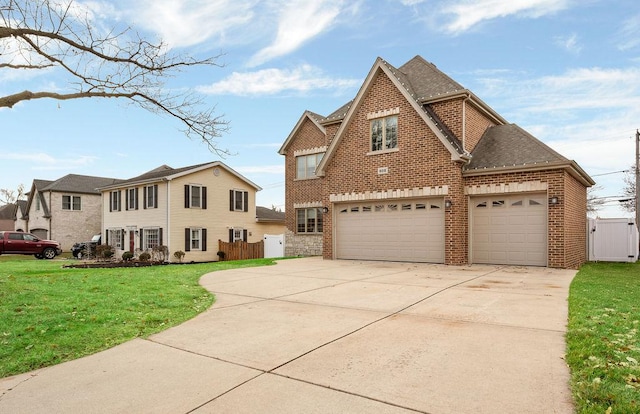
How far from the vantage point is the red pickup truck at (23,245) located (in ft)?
92.9

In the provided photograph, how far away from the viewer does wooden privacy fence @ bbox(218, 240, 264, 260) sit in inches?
1174

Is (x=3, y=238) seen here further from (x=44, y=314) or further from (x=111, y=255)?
(x=44, y=314)

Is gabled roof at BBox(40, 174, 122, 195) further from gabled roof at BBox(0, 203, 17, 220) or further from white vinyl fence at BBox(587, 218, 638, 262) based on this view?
white vinyl fence at BBox(587, 218, 638, 262)

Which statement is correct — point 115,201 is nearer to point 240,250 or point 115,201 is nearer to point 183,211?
point 183,211

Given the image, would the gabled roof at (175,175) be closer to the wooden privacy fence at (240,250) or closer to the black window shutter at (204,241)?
the black window shutter at (204,241)

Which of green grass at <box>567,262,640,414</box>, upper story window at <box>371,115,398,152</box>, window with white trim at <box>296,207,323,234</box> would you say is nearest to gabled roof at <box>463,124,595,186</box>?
upper story window at <box>371,115,398,152</box>

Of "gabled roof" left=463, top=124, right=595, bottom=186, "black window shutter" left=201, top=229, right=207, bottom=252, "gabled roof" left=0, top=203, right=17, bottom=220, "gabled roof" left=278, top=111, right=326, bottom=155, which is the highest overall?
"gabled roof" left=278, top=111, right=326, bottom=155

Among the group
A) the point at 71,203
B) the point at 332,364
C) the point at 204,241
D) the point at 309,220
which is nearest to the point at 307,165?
the point at 309,220

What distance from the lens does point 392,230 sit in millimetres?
15695

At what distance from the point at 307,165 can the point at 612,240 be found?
15277 mm

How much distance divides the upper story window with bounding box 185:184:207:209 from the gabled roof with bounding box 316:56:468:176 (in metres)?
14.3

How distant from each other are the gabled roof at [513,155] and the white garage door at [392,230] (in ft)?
6.66

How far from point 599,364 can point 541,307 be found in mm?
3073

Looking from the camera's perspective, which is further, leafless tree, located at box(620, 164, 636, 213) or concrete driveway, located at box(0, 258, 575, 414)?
leafless tree, located at box(620, 164, 636, 213)
